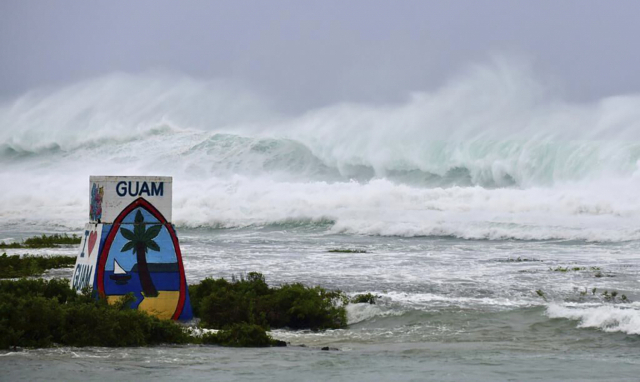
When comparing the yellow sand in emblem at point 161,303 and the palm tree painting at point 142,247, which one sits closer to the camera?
the yellow sand in emblem at point 161,303

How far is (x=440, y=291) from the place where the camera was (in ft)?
54.0

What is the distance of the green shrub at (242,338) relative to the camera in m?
11.2

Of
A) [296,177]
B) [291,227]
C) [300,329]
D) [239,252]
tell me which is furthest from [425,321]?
[296,177]

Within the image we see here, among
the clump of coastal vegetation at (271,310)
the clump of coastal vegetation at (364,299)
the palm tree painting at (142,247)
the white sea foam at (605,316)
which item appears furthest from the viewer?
the clump of coastal vegetation at (364,299)

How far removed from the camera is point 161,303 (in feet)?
41.1

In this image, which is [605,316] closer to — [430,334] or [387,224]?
[430,334]

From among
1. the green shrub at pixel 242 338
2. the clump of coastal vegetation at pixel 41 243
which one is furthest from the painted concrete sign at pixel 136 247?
the clump of coastal vegetation at pixel 41 243

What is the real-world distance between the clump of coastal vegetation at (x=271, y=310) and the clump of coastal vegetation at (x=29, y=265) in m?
5.68

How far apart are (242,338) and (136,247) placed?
2116 millimetres

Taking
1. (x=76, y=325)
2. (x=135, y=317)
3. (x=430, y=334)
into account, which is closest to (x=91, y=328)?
(x=76, y=325)

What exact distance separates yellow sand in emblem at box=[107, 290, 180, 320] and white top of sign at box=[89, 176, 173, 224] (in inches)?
37.8

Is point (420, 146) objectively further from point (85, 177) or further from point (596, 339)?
point (596, 339)

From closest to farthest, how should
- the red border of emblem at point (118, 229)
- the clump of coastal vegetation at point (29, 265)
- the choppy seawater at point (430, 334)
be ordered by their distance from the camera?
1. the choppy seawater at point (430, 334)
2. the red border of emblem at point (118, 229)
3. the clump of coastal vegetation at point (29, 265)

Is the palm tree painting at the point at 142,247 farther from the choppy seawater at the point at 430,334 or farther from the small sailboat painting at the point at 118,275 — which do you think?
the choppy seawater at the point at 430,334
